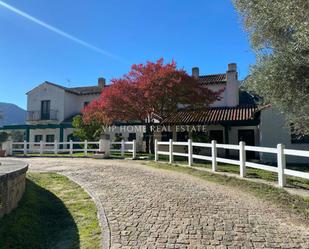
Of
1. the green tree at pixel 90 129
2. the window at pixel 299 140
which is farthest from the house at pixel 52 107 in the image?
the window at pixel 299 140

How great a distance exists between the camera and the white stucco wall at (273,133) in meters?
19.4

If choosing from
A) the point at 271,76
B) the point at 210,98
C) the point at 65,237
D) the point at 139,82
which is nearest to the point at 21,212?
the point at 65,237

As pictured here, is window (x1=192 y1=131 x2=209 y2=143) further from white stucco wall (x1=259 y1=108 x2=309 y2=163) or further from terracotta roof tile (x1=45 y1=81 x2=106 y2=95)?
terracotta roof tile (x1=45 y1=81 x2=106 y2=95)

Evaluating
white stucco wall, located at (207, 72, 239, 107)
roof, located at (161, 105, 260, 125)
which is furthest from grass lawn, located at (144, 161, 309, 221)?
white stucco wall, located at (207, 72, 239, 107)

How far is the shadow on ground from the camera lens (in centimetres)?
554

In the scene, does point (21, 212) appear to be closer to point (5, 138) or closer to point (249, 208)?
point (249, 208)

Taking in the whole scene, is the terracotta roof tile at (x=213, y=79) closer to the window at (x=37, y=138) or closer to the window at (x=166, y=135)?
the window at (x=166, y=135)

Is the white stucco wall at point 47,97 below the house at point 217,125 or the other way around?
the other way around

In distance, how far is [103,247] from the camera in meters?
5.11

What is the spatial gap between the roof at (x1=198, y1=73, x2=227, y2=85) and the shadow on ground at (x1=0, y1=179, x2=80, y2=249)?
79.1ft

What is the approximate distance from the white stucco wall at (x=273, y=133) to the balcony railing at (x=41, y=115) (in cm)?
2438

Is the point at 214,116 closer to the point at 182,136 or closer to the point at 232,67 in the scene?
the point at 182,136

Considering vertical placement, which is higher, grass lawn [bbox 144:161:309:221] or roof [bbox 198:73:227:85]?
roof [bbox 198:73:227:85]

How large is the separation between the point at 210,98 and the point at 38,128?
2096cm
